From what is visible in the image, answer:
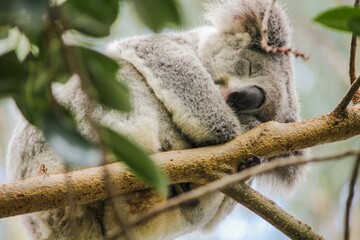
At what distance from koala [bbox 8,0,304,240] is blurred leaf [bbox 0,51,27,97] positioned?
1.18 meters

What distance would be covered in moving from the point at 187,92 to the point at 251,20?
731 mm

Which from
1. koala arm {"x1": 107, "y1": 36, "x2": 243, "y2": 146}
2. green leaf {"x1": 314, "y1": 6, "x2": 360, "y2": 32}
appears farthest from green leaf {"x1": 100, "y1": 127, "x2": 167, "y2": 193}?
koala arm {"x1": 107, "y1": 36, "x2": 243, "y2": 146}

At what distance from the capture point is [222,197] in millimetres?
3137

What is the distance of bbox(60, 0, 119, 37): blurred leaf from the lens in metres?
1.13

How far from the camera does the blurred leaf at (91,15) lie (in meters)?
1.13

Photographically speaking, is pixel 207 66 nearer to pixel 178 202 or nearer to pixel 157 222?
pixel 157 222

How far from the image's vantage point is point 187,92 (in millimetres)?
2842

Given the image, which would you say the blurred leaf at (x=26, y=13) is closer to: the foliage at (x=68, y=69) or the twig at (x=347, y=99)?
the foliage at (x=68, y=69)

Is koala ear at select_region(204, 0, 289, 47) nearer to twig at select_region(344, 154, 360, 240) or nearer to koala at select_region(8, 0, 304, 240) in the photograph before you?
koala at select_region(8, 0, 304, 240)

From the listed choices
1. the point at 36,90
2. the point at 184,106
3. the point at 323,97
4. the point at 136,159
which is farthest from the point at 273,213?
the point at 323,97

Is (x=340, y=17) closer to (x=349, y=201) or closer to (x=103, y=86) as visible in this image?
(x=349, y=201)

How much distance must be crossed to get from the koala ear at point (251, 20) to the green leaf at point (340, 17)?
192 cm

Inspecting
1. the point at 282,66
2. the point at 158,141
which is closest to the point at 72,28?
the point at 158,141

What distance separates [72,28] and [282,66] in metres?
2.29
